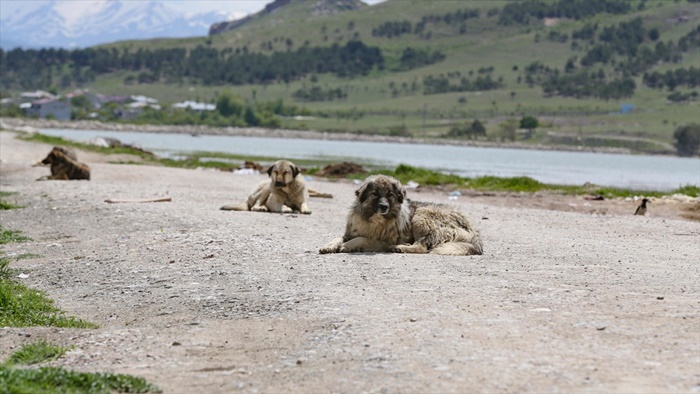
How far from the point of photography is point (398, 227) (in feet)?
42.5

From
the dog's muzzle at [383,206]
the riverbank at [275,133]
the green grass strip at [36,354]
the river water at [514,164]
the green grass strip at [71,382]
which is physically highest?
the dog's muzzle at [383,206]

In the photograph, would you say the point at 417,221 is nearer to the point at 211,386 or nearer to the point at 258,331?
the point at 258,331

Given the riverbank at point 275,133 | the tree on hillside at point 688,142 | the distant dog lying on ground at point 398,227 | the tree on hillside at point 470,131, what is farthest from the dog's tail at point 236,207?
the tree on hillside at point 470,131

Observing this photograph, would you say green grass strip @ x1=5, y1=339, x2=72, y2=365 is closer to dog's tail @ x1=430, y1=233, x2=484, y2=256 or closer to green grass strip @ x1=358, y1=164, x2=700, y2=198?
dog's tail @ x1=430, y1=233, x2=484, y2=256

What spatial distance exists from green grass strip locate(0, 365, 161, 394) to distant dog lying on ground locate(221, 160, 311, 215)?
12.5 meters

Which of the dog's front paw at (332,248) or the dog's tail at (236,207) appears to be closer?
the dog's front paw at (332,248)

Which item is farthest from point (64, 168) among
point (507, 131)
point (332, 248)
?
point (507, 131)

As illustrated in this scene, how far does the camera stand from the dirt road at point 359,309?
23.0ft

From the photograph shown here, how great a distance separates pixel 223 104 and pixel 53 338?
16101cm

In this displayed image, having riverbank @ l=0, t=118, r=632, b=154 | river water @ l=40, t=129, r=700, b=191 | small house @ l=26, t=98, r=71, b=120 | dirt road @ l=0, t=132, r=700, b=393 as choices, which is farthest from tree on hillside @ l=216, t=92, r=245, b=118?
dirt road @ l=0, t=132, r=700, b=393

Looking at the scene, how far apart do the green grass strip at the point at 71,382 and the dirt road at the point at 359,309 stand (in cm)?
23

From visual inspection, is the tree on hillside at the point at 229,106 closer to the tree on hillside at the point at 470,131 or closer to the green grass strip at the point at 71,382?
the tree on hillside at the point at 470,131

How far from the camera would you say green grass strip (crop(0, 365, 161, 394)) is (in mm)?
6789

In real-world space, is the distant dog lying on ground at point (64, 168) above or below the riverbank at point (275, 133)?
above
